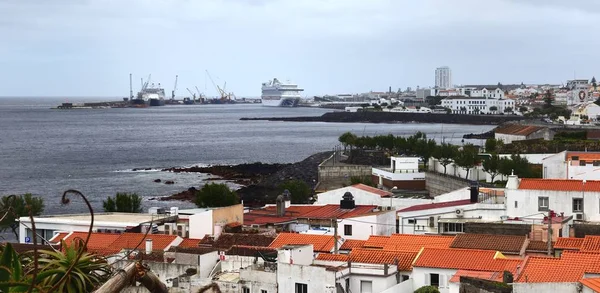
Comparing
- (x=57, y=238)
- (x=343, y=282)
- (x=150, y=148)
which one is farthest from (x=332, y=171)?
(x=150, y=148)

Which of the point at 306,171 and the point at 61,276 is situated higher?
the point at 61,276

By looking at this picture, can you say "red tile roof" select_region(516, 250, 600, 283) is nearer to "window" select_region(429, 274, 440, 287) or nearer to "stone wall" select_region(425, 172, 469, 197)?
"window" select_region(429, 274, 440, 287)

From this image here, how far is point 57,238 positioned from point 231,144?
2682 inches

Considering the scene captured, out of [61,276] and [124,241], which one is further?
[124,241]

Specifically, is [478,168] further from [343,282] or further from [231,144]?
[231,144]

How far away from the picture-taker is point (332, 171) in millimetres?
42969

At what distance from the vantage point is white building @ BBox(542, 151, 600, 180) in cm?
2226

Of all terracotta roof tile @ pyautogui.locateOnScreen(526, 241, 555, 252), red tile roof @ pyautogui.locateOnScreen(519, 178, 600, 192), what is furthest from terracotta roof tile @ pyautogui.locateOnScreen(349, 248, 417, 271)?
red tile roof @ pyautogui.locateOnScreen(519, 178, 600, 192)

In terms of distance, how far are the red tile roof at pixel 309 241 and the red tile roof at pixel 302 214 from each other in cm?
289

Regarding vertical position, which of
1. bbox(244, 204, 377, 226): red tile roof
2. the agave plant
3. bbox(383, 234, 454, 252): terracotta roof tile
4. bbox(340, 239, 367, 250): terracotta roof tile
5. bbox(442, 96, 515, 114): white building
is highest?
the agave plant

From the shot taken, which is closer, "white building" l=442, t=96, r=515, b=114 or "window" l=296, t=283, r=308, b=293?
"window" l=296, t=283, r=308, b=293

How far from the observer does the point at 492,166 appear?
32125 mm

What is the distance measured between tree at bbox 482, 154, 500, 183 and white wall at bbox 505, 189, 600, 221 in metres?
14.1

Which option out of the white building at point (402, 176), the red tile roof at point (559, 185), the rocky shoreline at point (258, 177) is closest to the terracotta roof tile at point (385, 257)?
the red tile roof at point (559, 185)
